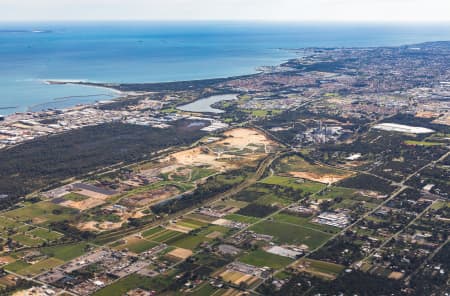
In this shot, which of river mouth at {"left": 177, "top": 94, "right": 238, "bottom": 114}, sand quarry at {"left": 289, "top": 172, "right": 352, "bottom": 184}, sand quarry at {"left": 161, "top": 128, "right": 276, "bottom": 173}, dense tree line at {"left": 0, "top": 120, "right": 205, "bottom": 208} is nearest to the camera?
sand quarry at {"left": 289, "top": 172, "right": 352, "bottom": 184}

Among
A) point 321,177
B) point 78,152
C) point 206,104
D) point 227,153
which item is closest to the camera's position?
point 321,177

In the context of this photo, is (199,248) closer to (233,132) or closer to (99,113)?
(233,132)

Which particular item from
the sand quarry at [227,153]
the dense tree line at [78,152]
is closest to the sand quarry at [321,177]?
the sand quarry at [227,153]

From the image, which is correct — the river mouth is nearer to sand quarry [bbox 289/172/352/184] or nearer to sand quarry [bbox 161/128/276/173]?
sand quarry [bbox 161/128/276/173]

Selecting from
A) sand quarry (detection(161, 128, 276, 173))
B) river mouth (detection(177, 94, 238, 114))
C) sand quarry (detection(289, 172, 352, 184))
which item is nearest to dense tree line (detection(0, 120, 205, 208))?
sand quarry (detection(161, 128, 276, 173))

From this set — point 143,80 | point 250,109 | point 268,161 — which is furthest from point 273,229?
point 143,80

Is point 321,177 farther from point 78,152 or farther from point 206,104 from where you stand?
point 206,104

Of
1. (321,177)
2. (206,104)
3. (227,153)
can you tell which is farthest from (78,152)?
(206,104)

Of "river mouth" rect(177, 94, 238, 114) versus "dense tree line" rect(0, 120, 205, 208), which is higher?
"river mouth" rect(177, 94, 238, 114)

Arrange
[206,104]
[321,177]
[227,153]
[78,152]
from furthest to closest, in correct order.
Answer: [206,104]
[78,152]
[227,153]
[321,177]
